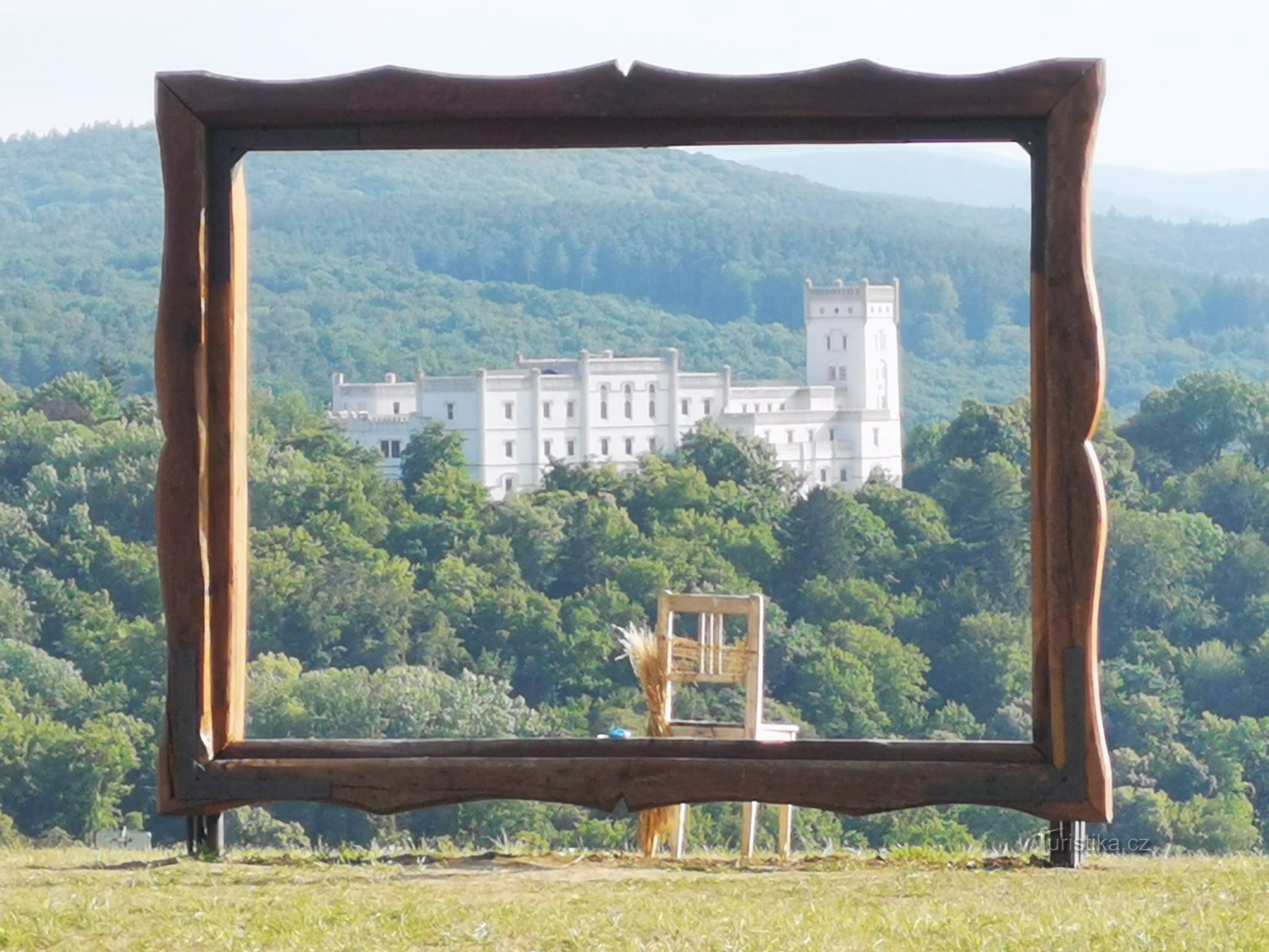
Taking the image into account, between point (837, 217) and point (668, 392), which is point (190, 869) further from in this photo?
point (837, 217)

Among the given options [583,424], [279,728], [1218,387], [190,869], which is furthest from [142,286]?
[190,869]

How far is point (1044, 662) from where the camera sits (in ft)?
14.3

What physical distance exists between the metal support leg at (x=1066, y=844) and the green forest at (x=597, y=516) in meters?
15.3

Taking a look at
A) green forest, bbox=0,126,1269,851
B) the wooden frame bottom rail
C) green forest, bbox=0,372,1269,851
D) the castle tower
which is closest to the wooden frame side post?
the wooden frame bottom rail

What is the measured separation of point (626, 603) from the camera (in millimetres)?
29609

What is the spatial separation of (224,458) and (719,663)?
198 centimetres

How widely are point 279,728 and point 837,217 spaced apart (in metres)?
24.4

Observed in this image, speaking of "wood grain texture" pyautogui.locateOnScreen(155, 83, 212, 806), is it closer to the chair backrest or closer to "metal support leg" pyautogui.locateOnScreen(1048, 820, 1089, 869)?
the chair backrest

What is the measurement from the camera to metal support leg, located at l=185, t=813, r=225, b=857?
4.46 m

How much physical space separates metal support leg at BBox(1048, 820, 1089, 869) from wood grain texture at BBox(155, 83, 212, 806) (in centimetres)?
191

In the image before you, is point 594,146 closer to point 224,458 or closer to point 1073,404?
point 224,458

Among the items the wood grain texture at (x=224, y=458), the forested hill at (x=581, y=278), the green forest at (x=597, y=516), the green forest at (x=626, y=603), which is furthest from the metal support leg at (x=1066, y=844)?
the forested hill at (x=581, y=278)

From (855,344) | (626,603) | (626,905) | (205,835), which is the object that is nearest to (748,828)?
(205,835)

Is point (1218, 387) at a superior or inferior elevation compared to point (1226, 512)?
superior
